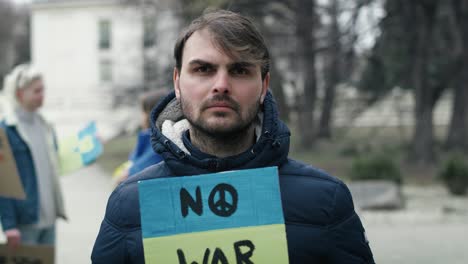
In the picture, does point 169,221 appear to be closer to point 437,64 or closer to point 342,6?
point 342,6

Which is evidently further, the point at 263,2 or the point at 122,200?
the point at 263,2

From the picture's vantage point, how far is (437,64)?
87.7 ft

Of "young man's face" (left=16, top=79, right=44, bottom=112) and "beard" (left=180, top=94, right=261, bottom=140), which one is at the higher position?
"beard" (left=180, top=94, right=261, bottom=140)

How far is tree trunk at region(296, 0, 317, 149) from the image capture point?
941 inches

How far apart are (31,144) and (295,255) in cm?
369

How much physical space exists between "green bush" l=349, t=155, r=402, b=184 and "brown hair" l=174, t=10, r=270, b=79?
522 inches

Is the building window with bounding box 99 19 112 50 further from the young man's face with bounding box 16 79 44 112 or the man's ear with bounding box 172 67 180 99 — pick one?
the man's ear with bounding box 172 67 180 99

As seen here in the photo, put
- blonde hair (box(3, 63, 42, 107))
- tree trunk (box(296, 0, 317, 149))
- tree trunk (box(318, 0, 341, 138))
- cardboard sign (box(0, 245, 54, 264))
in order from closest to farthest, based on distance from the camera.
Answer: cardboard sign (box(0, 245, 54, 264)), blonde hair (box(3, 63, 42, 107)), tree trunk (box(318, 0, 341, 138)), tree trunk (box(296, 0, 317, 149))

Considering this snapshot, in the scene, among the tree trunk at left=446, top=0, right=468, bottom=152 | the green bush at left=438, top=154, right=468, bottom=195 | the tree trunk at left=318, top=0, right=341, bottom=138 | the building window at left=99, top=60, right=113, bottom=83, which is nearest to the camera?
the green bush at left=438, top=154, right=468, bottom=195

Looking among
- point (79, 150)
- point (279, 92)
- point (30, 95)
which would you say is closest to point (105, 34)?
point (279, 92)

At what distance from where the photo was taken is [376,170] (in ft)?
51.3

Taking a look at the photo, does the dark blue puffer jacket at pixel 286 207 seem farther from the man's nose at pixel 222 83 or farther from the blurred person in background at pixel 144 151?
the blurred person in background at pixel 144 151

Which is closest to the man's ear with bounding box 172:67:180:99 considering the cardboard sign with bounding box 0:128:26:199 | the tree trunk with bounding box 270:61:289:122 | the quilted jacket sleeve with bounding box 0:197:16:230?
the cardboard sign with bounding box 0:128:26:199

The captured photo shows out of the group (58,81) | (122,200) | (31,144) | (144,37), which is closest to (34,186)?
(31,144)
